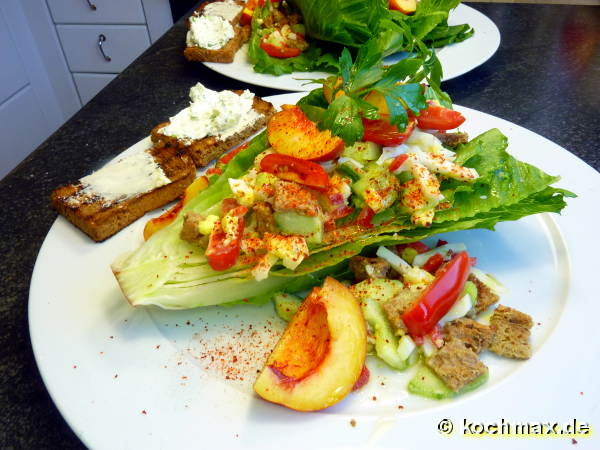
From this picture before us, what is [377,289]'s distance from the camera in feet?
5.94

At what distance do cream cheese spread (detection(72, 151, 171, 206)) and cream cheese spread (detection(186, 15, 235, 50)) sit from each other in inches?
57.3

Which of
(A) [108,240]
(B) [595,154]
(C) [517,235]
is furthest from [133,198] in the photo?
(B) [595,154]

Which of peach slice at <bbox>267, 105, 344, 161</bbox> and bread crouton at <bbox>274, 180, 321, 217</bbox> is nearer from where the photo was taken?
bread crouton at <bbox>274, 180, 321, 217</bbox>

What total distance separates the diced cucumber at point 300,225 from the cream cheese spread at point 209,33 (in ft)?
7.07

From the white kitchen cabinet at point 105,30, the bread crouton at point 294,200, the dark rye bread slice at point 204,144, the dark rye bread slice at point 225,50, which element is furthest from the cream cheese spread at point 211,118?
the white kitchen cabinet at point 105,30

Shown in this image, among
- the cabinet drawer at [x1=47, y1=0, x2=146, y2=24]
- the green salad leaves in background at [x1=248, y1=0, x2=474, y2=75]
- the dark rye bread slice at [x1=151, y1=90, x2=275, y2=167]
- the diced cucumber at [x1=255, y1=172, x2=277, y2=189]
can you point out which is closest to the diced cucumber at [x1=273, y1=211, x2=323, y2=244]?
the diced cucumber at [x1=255, y1=172, x2=277, y2=189]

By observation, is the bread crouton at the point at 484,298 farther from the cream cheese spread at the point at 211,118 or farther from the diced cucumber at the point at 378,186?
the cream cheese spread at the point at 211,118

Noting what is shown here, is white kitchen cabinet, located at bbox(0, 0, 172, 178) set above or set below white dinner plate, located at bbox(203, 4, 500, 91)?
below

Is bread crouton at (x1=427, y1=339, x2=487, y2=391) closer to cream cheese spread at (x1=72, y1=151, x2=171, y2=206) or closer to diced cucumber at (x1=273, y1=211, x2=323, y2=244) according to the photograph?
diced cucumber at (x1=273, y1=211, x2=323, y2=244)

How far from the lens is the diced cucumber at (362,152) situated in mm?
1964

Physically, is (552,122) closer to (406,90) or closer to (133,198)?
(406,90)

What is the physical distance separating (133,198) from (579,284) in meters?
1.89

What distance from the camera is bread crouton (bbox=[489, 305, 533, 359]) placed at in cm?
160

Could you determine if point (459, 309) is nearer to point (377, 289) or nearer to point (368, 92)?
point (377, 289)
